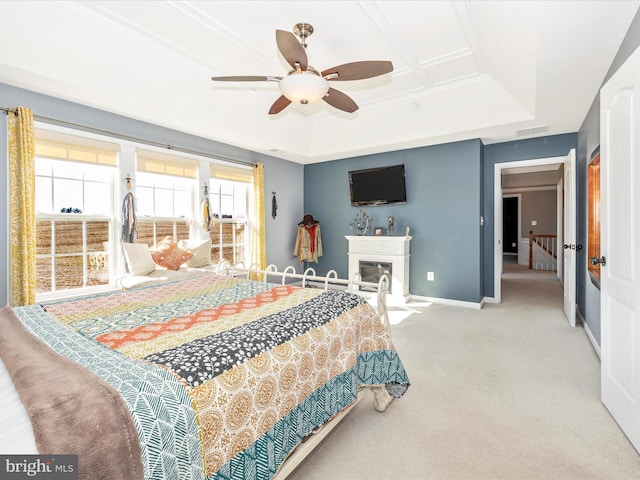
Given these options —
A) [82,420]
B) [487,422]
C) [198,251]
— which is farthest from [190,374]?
[198,251]

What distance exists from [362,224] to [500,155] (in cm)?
234

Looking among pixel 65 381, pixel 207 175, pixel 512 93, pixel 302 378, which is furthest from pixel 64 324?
pixel 512 93

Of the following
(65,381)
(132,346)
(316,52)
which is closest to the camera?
(65,381)

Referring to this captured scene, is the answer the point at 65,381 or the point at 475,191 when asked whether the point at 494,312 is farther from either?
the point at 65,381

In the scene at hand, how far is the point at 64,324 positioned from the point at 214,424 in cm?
93

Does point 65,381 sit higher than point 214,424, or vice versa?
point 65,381

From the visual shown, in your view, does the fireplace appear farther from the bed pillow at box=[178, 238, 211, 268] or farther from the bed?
the bed

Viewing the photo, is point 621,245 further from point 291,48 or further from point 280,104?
point 280,104

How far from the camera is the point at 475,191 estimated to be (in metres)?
4.59

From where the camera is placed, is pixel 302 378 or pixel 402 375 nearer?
pixel 302 378

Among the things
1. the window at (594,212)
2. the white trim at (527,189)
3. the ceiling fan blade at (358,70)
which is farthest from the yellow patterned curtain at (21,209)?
the white trim at (527,189)

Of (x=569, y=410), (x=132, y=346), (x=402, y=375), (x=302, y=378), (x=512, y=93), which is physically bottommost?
(x=569, y=410)

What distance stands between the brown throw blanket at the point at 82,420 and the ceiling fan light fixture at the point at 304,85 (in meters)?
2.00

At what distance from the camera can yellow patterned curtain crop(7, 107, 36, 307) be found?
2.88m
